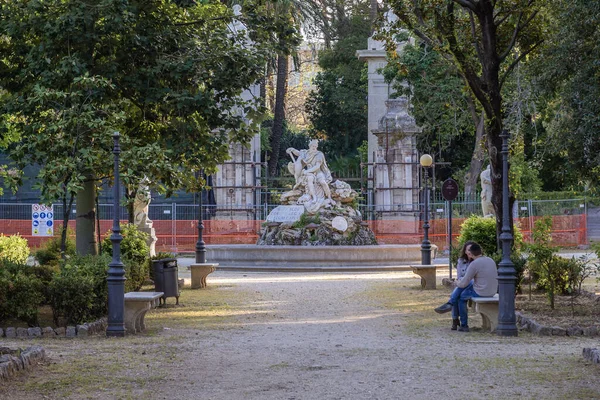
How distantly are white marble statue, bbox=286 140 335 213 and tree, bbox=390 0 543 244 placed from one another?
38.7ft

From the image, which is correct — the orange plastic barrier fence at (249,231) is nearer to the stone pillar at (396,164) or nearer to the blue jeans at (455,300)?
the stone pillar at (396,164)

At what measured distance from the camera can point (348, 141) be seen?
56312 millimetres

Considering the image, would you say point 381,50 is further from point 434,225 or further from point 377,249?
point 377,249

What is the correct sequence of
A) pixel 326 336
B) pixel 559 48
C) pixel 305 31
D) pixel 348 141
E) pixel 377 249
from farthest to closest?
1. pixel 348 141
2. pixel 305 31
3. pixel 377 249
4. pixel 559 48
5. pixel 326 336

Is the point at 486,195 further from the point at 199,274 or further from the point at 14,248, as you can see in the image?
the point at 14,248

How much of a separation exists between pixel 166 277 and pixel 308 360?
7.58 m

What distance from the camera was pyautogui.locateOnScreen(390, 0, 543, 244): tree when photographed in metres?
19.7

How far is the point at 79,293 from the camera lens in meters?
15.1

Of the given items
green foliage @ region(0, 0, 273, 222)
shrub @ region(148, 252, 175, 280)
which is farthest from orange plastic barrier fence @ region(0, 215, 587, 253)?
green foliage @ region(0, 0, 273, 222)

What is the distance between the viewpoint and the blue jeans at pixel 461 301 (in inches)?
595

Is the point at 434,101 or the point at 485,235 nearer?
the point at 485,235

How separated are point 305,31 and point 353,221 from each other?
20.0m

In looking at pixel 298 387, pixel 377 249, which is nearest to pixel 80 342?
pixel 298 387

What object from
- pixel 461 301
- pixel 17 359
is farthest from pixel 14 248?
pixel 17 359
